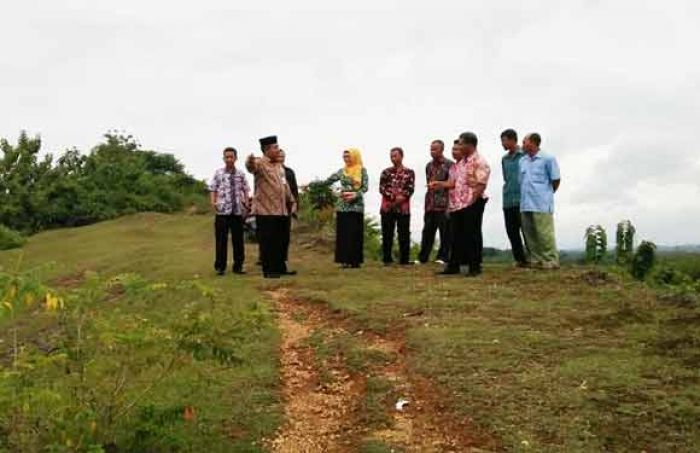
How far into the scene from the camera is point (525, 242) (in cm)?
1120

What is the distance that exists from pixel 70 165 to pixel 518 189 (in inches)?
769

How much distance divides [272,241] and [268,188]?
2.60 feet

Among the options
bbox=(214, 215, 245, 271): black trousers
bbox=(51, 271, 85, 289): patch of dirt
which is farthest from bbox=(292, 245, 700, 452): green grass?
bbox=(51, 271, 85, 289): patch of dirt

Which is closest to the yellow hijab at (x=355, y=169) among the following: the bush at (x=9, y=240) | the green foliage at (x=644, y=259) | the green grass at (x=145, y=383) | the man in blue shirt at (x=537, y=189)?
the man in blue shirt at (x=537, y=189)

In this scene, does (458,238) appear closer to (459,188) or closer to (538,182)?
(459,188)

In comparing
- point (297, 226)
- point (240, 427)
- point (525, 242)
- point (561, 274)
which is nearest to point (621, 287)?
point (561, 274)

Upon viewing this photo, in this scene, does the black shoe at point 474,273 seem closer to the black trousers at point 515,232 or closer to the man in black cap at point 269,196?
the black trousers at point 515,232

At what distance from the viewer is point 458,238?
10.6 metres

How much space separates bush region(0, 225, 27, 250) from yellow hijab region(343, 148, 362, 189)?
42.3 ft

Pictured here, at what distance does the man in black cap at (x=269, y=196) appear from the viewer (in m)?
11.2

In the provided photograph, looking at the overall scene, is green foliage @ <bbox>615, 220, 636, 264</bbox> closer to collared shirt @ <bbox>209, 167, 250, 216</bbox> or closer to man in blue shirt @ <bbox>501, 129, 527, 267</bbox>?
man in blue shirt @ <bbox>501, 129, 527, 267</bbox>

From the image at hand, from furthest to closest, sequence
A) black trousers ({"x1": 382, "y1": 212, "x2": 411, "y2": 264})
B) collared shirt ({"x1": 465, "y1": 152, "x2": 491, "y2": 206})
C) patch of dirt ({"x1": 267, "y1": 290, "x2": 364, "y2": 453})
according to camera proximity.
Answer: black trousers ({"x1": 382, "y1": 212, "x2": 411, "y2": 264})
collared shirt ({"x1": 465, "y1": 152, "x2": 491, "y2": 206})
patch of dirt ({"x1": 267, "y1": 290, "x2": 364, "y2": 453})

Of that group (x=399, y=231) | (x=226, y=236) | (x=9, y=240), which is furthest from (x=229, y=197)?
(x=9, y=240)

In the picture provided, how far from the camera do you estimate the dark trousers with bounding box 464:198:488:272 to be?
10344mm
